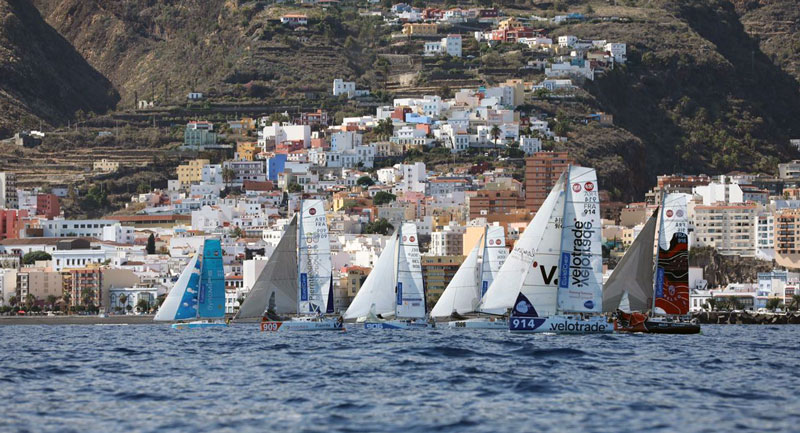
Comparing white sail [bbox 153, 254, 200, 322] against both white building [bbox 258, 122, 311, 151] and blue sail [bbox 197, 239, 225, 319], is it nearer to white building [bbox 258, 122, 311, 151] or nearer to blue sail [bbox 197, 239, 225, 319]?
blue sail [bbox 197, 239, 225, 319]

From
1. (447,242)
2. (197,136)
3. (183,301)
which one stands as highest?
(197,136)

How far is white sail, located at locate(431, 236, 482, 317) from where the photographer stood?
7088cm

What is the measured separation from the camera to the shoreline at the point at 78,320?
316ft

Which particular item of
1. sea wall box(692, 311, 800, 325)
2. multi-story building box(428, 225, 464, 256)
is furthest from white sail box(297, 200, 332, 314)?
multi-story building box(428, 225, 464, 256)

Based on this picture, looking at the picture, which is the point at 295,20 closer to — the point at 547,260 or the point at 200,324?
the point at 200,324

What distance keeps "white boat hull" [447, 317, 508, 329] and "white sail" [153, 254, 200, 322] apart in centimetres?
1373

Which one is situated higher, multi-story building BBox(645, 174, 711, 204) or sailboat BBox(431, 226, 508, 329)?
multi-story building BBox(645, 174, 711, 204)

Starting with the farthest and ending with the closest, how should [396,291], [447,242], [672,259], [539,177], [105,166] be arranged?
[105,166] → [539,177] → [447,242] → [396,291] → [672,259]

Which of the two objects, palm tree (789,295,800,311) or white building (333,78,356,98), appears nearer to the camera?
palm tree (789,295,800,311)

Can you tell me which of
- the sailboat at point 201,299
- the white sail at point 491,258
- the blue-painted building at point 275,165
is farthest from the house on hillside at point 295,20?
the white sail at point 491,258

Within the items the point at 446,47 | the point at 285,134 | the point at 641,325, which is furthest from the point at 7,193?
the point at 641,325

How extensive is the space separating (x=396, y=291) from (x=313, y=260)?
215 inches

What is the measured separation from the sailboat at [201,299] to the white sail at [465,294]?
10.7 m

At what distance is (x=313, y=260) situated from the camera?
204ft
